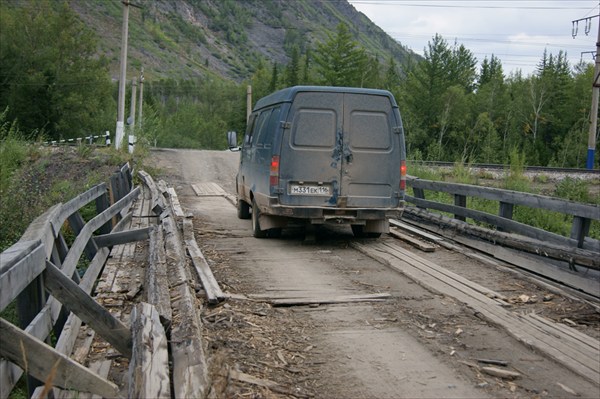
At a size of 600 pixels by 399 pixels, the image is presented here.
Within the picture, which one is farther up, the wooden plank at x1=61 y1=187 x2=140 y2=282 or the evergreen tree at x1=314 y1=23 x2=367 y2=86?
the evergreen tree at x1=314 y1=23 x2=367 y2=86

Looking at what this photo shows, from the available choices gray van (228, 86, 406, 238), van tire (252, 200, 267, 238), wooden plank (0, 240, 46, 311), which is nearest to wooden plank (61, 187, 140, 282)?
wooden plank (0, 240, 46, 311)

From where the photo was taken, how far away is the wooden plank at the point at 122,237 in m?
9.38

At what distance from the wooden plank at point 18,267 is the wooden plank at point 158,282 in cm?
109

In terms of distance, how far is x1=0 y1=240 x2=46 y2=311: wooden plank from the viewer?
3.66m

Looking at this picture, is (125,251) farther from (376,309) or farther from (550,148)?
(550,148)

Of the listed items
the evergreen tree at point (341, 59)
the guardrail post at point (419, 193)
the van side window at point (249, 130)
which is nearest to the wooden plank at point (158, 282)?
the van side window at point (249, 130)

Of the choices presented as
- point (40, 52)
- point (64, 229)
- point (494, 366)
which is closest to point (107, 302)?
point (494, 366)

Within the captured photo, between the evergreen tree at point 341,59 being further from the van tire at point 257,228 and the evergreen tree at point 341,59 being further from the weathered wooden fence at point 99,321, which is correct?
the weathered wooden fence at point 99,321

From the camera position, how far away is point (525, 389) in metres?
4.43

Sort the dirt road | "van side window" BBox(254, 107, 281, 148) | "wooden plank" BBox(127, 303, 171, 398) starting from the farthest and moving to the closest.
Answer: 1. "van side window" BBox(254, 107, 281, 148)
2. the dirt road
3. "wooden plank" BBox(127, 303, 171, 398)

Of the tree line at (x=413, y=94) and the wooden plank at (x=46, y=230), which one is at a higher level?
the tree line at (x=413, y=94)

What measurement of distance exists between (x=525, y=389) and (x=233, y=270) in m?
4.50

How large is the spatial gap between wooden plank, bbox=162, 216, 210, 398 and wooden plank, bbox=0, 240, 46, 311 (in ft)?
3.62

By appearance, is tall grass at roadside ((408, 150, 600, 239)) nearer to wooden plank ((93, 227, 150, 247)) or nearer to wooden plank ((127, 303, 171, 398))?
wooden plank ((93, 227, 150, 247))
